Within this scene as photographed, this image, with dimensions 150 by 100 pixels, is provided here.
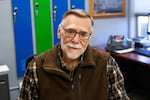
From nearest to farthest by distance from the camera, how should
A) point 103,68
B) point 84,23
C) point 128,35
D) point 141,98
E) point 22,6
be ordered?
point 84,23 < point 103,68 < point 22,6 < point 141,98 < point 128,35

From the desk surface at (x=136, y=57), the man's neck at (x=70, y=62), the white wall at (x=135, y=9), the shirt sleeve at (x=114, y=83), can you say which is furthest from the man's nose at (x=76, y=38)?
the white wall at (x=135, y=9)

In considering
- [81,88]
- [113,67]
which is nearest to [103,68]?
[113,67]

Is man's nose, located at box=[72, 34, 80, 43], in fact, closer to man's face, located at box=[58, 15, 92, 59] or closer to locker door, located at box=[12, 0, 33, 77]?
man's face, located at box=[58, 15, 92, 59]

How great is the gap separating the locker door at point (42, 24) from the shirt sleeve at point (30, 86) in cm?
186

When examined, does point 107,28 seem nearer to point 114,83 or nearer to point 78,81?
point 114,83

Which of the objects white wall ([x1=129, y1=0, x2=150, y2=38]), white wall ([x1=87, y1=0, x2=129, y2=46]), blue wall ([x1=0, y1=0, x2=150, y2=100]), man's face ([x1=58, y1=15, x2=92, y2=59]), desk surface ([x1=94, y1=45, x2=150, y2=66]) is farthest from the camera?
white wall ([x1=129, y1=0, x2=150, y2=38])

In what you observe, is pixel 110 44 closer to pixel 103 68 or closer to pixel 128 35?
pixel 128 35

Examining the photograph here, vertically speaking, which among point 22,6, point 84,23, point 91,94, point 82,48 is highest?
point 22,6

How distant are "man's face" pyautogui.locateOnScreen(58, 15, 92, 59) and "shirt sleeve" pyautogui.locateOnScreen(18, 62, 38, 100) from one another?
203mm

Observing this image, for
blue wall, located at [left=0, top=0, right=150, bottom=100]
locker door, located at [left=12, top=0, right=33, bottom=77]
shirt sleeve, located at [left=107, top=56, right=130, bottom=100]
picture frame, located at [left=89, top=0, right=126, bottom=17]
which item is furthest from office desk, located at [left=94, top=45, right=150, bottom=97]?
shirt sleeve, located at [left=107, top=56, right=130, bottom=100]

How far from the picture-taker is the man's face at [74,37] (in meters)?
1.27

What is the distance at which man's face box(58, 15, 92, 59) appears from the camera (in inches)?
49.9

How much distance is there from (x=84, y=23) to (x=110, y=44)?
192 centimetres

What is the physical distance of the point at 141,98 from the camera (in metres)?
3.36
